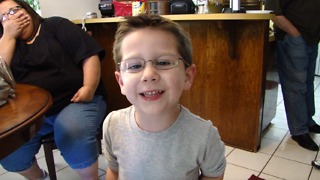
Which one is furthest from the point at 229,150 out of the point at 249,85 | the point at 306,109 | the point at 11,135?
the point at 11,135

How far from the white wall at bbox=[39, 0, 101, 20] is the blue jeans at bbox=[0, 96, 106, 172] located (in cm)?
141

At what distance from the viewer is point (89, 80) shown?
1233 mm

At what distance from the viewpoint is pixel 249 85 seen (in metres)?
1.66

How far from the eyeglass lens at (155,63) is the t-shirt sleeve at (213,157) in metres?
0.23

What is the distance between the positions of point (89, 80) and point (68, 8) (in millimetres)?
1474

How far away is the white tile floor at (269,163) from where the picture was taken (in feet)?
4.99

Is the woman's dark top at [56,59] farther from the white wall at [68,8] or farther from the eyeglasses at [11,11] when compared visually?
the white wall at [68,8]

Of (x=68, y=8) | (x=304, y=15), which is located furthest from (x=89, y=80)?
(x=68, y=8)

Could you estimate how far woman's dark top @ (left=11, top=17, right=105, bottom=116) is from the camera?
3.95 ft

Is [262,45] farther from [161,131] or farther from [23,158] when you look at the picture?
[23,158]

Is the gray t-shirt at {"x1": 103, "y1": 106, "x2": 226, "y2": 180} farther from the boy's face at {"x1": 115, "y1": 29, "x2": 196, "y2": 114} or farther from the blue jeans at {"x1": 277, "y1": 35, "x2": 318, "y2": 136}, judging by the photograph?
the blue jeans at {"x1": 277, "y1": 35, "x2": 318, "y2": 136}

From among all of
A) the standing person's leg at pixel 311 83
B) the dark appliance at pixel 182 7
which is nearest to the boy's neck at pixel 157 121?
the dark appliance at pixel 182 7

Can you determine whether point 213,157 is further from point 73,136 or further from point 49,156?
point 49,156

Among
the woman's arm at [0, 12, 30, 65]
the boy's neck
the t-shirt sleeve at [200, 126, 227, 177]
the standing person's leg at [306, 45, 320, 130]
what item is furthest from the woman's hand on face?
the standing person's leg at [306, 45, 320, 130]
